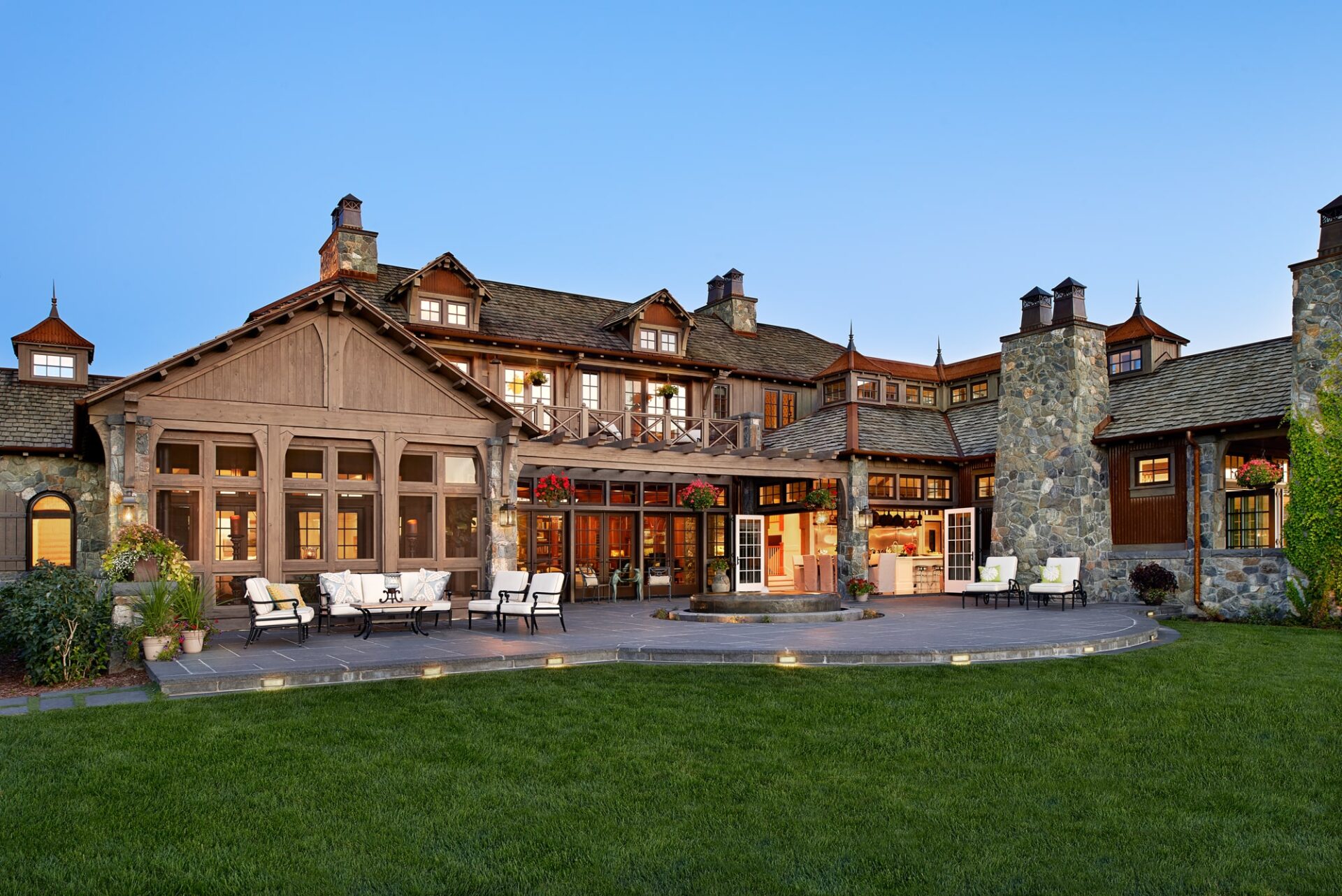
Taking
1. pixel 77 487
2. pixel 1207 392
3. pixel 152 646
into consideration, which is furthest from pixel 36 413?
pixel 1207 392

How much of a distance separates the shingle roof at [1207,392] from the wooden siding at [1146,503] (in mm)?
444

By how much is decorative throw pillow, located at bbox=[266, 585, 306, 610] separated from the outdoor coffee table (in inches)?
Answer: 28.8

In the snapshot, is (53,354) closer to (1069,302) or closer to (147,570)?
(147,570)

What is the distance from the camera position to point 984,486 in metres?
21.7

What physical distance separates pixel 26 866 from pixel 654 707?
4.55 metres

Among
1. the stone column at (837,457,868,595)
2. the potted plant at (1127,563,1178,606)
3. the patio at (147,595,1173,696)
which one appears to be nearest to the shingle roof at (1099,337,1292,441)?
the potted plant at (1127,563,1178,606)

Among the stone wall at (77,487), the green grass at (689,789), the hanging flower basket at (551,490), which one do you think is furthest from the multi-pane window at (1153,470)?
the stone wall at (77,487)

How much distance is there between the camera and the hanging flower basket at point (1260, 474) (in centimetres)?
1502

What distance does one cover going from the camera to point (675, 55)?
2378cm

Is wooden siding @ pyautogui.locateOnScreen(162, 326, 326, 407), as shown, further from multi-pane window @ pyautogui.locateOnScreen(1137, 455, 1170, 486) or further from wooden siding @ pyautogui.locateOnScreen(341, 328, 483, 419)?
multi-pane window @ pyautogui.locateOnScreen(1137, 455, 1170, 486)

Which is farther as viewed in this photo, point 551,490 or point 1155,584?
point 551,490

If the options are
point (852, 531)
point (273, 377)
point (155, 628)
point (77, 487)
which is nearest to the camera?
point (155, 628)

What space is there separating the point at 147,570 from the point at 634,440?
846 centimetres

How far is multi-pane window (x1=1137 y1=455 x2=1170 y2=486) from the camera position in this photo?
1770 cm
